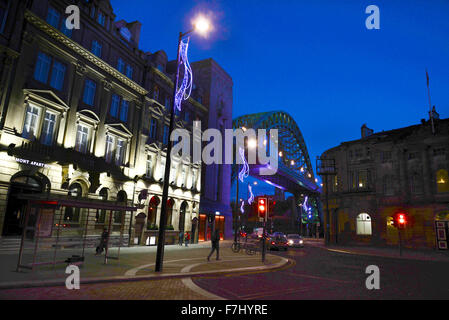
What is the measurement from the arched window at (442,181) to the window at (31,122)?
134 ft

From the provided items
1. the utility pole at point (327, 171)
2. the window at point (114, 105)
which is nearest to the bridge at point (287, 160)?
the utility pole at point (327, 171)

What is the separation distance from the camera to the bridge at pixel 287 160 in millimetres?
79375

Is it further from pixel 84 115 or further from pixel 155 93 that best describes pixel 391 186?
pixel 84 115

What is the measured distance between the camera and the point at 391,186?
1518 inches

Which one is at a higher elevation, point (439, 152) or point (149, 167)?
point (439, 152)

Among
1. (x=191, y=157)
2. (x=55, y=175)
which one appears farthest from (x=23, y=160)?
(x=191, y=157)

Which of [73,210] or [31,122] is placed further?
[73,210]

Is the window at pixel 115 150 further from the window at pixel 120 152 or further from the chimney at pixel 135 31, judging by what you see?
the chimney at pixel 135 31

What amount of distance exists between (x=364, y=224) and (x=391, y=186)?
6309 millimetres

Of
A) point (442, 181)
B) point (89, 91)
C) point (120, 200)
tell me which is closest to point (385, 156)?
point (442, 181)

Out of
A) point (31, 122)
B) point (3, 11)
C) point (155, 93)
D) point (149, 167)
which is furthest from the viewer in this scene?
point (155, 93)

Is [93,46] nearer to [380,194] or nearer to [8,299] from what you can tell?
[8,299]

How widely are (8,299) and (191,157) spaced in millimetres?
30294

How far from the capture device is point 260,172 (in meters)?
74.2
